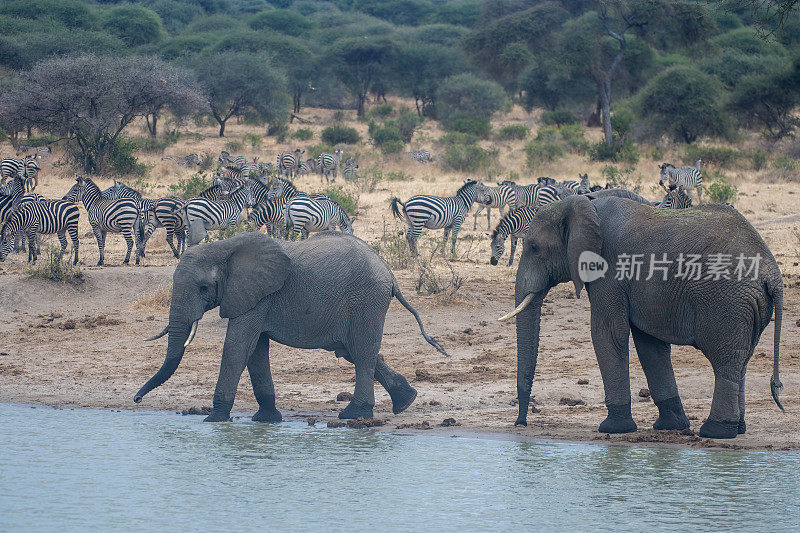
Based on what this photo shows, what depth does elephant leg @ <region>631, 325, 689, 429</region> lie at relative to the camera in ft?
22.6

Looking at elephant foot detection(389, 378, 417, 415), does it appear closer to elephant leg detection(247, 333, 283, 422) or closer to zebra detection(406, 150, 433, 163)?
elephant leg detection(247, 333, 283, 422)

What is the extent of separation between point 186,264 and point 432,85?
129 ft

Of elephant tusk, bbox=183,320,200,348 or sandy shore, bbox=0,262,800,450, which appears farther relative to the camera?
sandy shore, bbox=0,262,800,450

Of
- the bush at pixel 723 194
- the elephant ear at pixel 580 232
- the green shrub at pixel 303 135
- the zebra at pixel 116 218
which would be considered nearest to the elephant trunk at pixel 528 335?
the elephant ear at pixel 580 232

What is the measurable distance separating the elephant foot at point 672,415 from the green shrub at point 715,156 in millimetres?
20370

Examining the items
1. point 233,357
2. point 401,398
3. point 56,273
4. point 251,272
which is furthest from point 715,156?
point 233,357

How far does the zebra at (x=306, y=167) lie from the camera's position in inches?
1085

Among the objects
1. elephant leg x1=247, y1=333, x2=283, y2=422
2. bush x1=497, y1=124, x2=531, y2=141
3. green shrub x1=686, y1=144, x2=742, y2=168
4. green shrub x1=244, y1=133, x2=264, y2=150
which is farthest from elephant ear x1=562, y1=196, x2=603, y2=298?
bush x1=497, y1=124, x2=531, y2=141

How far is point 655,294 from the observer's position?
6441mm

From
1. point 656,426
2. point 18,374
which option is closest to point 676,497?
point 656,426

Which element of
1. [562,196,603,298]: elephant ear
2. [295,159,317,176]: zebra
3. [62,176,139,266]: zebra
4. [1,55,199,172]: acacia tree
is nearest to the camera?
[562,196,603,298]: elephant ear

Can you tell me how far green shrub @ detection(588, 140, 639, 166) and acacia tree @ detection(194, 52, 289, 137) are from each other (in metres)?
14.2

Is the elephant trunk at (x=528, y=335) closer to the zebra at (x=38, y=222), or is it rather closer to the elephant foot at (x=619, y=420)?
the elephant foot at (x=619, y=420)

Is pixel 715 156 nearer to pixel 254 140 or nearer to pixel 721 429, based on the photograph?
pixel 254 140
